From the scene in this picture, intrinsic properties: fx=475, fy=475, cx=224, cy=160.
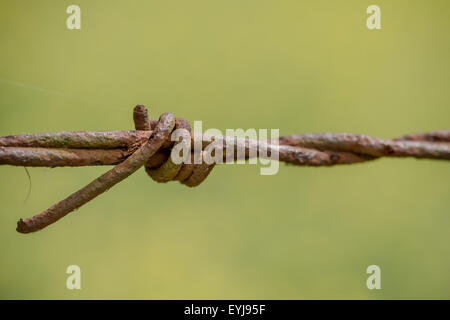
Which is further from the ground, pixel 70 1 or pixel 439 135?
pixel 70 1

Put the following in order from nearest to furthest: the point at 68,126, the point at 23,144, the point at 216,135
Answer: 1. the point at 23,144
2. the point at 216,135
3. the point at 68,126

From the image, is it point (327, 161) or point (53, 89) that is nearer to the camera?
point (327, 161)

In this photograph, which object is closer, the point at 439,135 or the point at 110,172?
the point at 110,172

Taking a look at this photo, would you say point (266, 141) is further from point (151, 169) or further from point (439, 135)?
point (439, 135)

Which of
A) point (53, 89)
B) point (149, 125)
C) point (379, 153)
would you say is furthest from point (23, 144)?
point (53, 89)

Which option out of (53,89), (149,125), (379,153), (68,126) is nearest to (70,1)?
(53,89)

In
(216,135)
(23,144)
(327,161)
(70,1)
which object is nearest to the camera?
(23,144)

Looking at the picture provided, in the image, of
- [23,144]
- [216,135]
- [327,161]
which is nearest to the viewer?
[23,144]

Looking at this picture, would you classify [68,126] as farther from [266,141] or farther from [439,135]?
[439,135]

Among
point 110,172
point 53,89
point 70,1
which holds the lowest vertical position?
point 110,172

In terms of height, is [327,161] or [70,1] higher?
[70,1]
